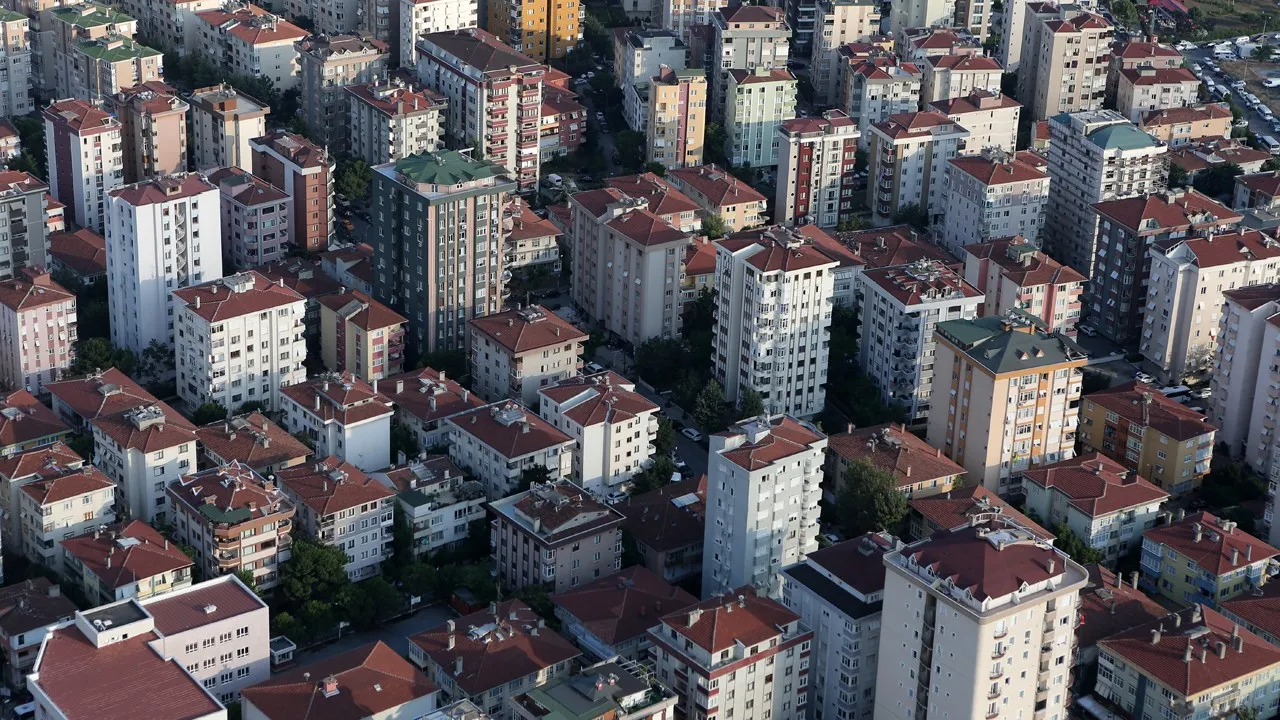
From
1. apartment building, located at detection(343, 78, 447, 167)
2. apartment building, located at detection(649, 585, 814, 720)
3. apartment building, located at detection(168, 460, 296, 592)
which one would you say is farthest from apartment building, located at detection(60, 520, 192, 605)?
apartment building, located at detection(343, 78, 447, 167)

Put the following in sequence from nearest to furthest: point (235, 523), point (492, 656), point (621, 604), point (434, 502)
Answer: point (492, 656)
point (621, 604)
point (235, 523)
point (434, 502)

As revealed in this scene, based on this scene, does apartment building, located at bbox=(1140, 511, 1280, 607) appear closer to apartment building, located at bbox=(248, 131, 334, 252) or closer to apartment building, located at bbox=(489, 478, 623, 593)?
apartment building, located at bbox=(489, 478, 623, 593)

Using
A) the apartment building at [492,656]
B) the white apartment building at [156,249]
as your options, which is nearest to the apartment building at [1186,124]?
the white apartment building at [156,249]

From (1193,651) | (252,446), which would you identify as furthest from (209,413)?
(1193,651)

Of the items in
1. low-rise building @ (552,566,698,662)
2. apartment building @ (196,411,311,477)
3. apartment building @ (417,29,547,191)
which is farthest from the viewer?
apartment building @ (417,29,547,191)

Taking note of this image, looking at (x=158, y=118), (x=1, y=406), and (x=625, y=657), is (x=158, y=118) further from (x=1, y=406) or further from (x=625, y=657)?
(x=625, y=657)

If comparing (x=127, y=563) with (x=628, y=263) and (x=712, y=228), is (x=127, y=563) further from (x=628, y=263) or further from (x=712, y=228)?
(x=712, y=228)
